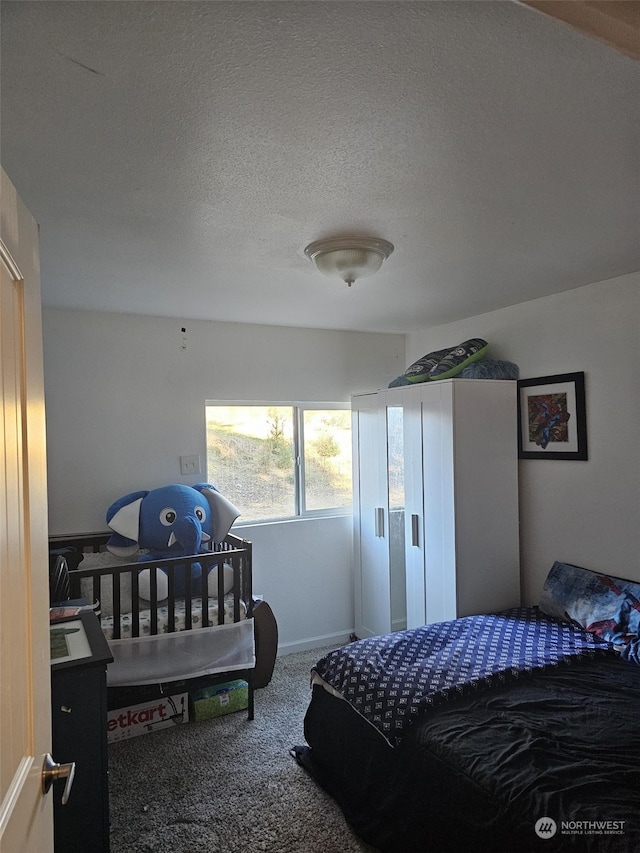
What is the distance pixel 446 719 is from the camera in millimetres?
2088

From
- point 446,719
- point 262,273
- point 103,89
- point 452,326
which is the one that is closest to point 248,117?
point 103,89

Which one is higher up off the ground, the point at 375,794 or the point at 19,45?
the point at 19,45

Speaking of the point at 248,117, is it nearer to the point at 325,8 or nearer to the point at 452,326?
the point at 325,8

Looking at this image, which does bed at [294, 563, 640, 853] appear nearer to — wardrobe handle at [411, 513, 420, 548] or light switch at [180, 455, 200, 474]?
wardrobe handle at [411, 513, 420, 548]

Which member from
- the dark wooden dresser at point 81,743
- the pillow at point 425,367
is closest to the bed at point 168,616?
the dark wooden dresser at point 81,743

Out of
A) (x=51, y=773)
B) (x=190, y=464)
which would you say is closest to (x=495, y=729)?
(x=51, y=773)

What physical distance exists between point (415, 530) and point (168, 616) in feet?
5.31

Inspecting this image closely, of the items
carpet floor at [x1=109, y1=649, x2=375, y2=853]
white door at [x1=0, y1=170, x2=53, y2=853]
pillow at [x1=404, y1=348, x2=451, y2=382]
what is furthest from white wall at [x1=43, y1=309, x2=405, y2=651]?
white door at [x1=0, y1=170, x2=53, y2=853]

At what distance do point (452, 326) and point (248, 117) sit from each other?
9.64 feet

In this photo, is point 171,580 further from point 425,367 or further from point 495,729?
point 425,367

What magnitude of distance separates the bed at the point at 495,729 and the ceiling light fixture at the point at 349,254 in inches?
70.1

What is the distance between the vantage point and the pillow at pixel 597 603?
2.60 meters

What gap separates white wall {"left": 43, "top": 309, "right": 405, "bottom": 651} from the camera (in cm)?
343

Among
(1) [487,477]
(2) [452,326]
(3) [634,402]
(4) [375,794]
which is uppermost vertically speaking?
(2) [452,326]
